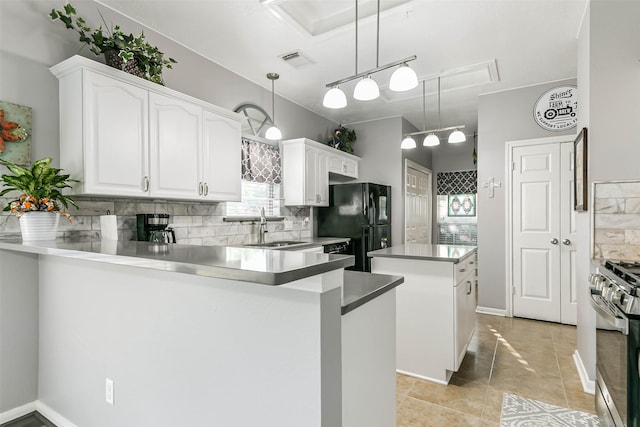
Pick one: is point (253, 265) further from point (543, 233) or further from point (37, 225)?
point (543, 233)

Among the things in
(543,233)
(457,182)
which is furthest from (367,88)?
(457,182)

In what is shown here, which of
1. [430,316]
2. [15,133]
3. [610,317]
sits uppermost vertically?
[15,133]

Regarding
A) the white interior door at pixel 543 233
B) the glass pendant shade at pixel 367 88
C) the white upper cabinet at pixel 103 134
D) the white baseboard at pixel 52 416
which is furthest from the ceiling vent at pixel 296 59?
the white baseboard at pixel 52 416

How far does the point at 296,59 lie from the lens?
3375mm

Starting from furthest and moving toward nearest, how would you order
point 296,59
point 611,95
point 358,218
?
point 358,218
point 296,59
point 611,95

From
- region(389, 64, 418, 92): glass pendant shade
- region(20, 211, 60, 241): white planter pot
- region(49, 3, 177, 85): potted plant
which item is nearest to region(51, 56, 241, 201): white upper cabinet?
region(49, 3, 177, 85): potted plant

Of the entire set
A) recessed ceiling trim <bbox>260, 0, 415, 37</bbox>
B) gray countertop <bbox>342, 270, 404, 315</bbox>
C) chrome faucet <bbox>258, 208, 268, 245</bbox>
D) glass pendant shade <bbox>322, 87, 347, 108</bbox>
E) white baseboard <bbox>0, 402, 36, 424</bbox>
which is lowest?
white baseboard <bbox>0, 402, 36, 424</bbox>

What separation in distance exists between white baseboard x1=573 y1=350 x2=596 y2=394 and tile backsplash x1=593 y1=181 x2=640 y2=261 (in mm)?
937

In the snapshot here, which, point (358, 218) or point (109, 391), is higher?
point (358, 218)

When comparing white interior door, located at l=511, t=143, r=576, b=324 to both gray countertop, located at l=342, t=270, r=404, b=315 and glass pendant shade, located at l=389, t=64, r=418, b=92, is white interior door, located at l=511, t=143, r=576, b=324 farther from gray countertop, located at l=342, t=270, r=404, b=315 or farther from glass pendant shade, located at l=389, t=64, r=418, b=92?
gray countertop, located at l=342, t=270, r=404, b=315

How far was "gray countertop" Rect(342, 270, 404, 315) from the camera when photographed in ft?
3.76

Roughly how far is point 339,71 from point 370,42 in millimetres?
669

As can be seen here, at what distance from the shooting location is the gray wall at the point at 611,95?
2.21 meters

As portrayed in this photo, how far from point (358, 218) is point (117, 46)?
10.6ft
